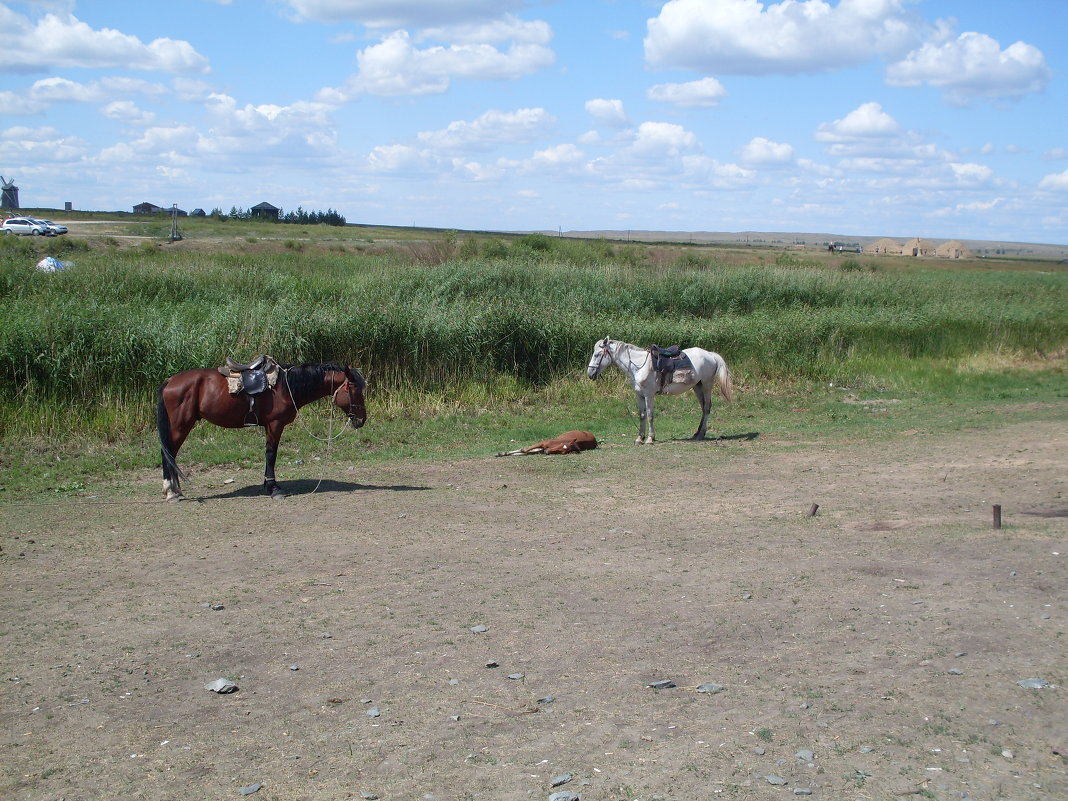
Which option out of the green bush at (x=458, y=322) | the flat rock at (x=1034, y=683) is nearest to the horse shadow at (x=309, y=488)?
the green bush at (x=458, y=322)

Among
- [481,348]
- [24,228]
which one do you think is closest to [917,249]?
[24,228]

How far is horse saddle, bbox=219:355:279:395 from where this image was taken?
11289mm

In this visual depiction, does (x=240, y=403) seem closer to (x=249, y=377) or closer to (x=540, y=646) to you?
(x=249, y=377)

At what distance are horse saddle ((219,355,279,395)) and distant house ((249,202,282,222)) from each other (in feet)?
276

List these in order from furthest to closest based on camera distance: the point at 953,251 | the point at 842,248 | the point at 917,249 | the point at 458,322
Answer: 1. the point at 842,248
2. the point at 953,251
3. the point at 917,249
4. the point at 458,322

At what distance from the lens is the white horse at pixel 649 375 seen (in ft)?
50.7

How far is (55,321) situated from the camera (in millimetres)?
15625

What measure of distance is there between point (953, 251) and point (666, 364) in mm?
122973

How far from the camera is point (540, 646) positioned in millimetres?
6281

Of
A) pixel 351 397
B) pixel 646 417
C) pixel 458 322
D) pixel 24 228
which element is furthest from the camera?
pixel 24 228

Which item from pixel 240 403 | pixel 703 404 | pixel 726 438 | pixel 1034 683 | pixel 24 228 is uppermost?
pixel 24 228

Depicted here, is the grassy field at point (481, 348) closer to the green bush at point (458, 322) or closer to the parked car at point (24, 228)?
the green bush at point (458, 322)

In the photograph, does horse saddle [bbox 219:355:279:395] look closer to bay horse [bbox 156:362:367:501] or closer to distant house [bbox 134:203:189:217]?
bay horse [bbox 156:362:367:501]

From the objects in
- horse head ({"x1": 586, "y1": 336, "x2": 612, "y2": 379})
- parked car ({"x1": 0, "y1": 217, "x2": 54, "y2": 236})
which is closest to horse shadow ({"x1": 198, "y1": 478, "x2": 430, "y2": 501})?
horse head ({"x1": 586, "y1": 336, "x2": 612, "y2": 379})
